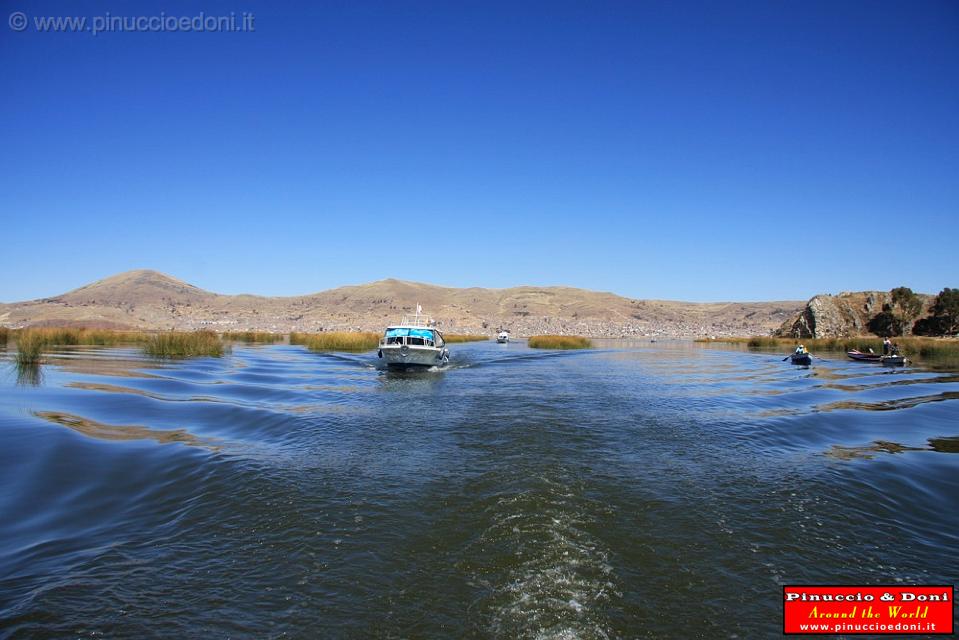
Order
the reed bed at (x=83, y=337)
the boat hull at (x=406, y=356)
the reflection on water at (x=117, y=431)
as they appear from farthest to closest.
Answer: the reed bed at (x=83, y=337) < the boat hull at (x=406, y=356) < the reflection on water at (x=117, y=431)

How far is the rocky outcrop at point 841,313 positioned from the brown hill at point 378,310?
44.7 metres

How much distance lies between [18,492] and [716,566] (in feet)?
→ 36.0

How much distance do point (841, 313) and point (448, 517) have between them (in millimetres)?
94041

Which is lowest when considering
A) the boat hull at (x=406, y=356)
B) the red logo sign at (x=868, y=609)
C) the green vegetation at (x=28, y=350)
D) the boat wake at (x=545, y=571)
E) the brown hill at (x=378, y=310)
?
the red logo sign at (x=868, y=609)

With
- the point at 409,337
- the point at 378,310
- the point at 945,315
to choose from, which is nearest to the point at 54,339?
the point at 409,337

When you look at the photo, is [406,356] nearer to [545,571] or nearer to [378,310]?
[545,571]

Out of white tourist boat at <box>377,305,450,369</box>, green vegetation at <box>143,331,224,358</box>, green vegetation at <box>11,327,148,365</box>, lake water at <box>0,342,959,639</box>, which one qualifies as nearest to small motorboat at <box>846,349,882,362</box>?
lake water at <box>0,342,959,639</box>

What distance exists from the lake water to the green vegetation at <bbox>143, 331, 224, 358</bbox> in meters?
19.3

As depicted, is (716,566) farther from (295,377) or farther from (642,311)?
(642,311)

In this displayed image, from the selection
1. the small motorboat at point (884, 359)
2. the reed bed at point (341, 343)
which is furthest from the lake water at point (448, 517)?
the reed bed at point (341, 343)

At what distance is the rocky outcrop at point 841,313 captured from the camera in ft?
256

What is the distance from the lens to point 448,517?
7.50 m

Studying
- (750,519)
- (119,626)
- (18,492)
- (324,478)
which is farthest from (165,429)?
(750,519)

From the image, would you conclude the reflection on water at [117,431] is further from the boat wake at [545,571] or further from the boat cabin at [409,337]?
the boat cabin at [409,337]
